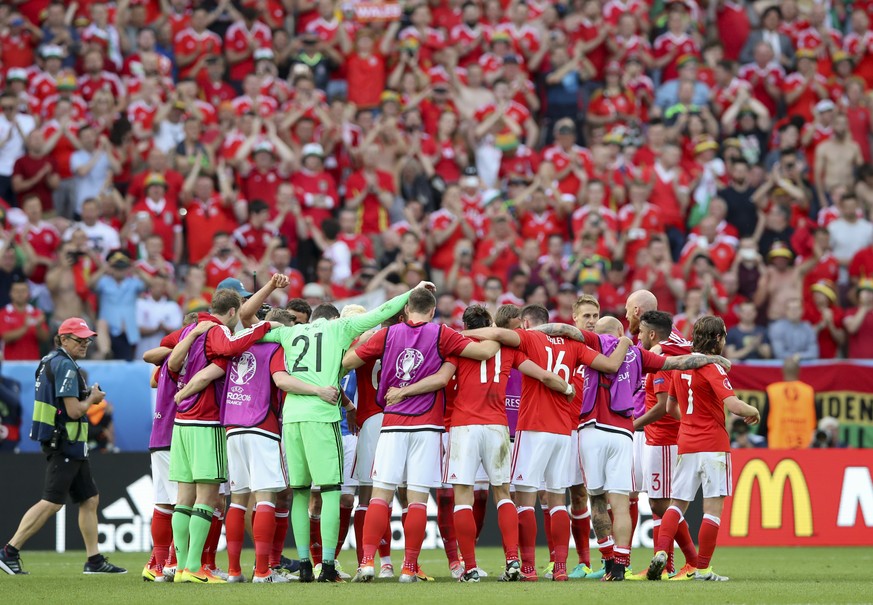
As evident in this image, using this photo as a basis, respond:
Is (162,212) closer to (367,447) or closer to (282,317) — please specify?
(282,317)

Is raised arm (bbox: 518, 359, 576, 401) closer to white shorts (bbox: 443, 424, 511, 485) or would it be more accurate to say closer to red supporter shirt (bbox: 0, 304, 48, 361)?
white shorts (bbox: 443, 424, 511, 485)

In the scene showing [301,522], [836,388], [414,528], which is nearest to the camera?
[414,528]

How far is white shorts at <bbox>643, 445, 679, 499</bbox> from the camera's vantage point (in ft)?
45.3

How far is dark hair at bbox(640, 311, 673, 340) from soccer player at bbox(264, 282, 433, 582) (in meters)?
2.30

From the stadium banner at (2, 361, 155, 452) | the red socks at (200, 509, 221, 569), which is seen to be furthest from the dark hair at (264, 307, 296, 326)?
the stadium banner at (2, 361, 155, 452)

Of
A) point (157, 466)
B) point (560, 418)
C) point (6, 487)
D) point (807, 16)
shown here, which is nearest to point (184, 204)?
point (6, 487)

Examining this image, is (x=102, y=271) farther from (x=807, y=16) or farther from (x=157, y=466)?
(x=807, y=16)

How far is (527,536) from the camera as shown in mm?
13000

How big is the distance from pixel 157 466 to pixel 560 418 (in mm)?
4201

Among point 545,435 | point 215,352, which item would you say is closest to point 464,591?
point 545,435

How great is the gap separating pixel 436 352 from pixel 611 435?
6.26 feet

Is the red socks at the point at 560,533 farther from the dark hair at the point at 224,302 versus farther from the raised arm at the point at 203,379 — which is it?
the dark hair at the point at 224,302

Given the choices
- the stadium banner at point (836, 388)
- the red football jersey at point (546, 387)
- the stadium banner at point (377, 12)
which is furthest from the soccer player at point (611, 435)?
the stadium banner at point (377, 12)

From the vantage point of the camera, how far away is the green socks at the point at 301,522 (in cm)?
1279
